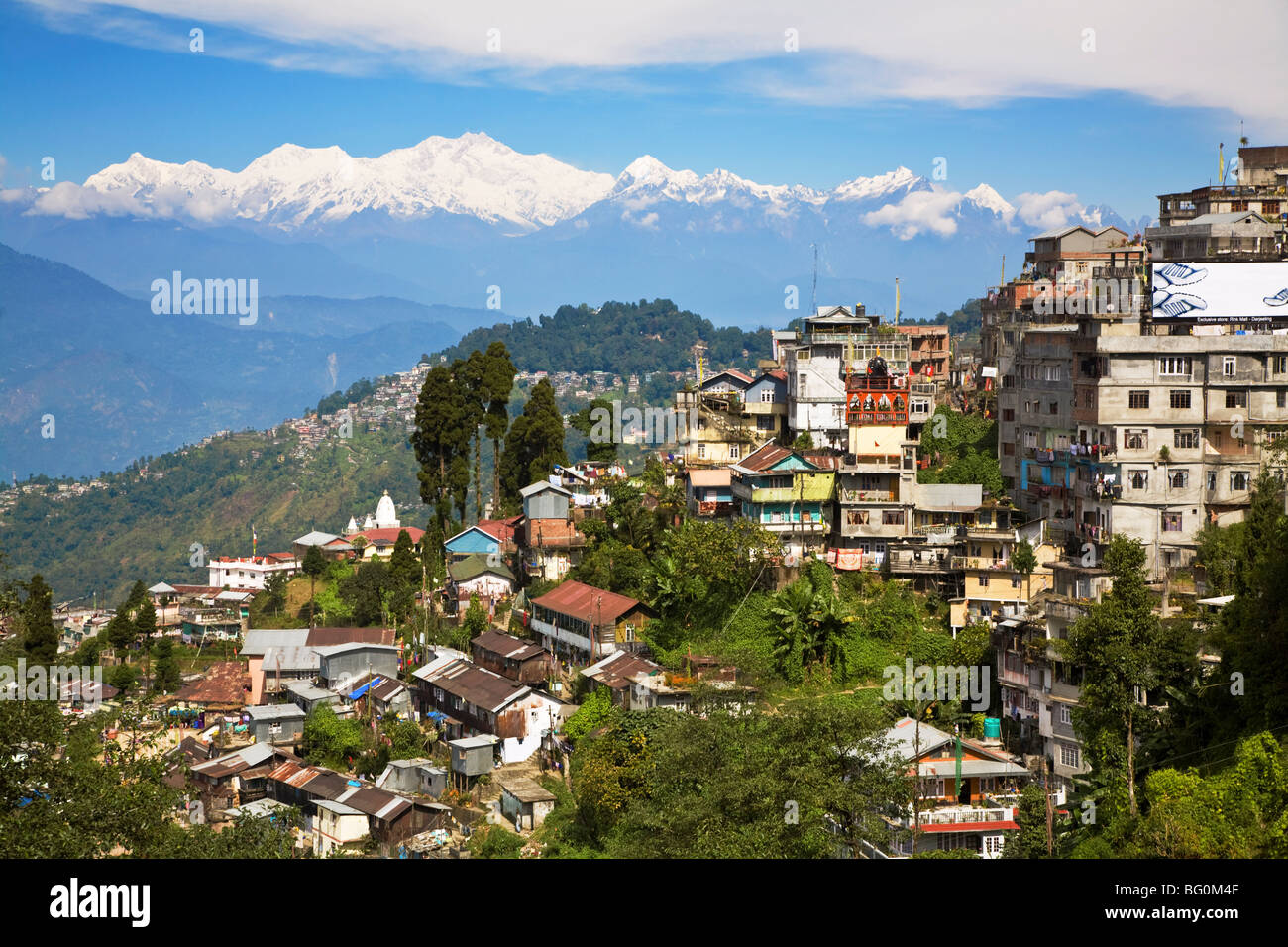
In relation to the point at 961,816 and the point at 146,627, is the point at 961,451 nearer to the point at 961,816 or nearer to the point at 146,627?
the point at 961,816

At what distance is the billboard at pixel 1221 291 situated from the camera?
32.7m

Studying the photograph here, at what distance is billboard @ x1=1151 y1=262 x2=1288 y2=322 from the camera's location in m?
32.7

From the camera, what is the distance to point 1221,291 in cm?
3300

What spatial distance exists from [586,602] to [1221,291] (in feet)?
58.5

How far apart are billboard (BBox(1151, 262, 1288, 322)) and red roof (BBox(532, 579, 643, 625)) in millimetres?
15065

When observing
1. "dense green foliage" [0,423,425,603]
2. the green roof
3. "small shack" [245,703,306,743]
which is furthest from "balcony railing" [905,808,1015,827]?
"dense green foliage" [0,423,425,603]

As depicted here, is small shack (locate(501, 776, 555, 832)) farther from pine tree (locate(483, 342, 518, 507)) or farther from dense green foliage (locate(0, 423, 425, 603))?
dense green foliage (locate(0, 423, 425, 603))

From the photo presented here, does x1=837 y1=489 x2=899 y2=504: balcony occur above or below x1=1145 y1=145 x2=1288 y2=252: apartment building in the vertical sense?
below

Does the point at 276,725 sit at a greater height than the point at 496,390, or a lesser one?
lesser

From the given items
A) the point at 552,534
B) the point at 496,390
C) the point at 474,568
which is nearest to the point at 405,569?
the point at 474,568

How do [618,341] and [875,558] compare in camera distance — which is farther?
[618,341]
